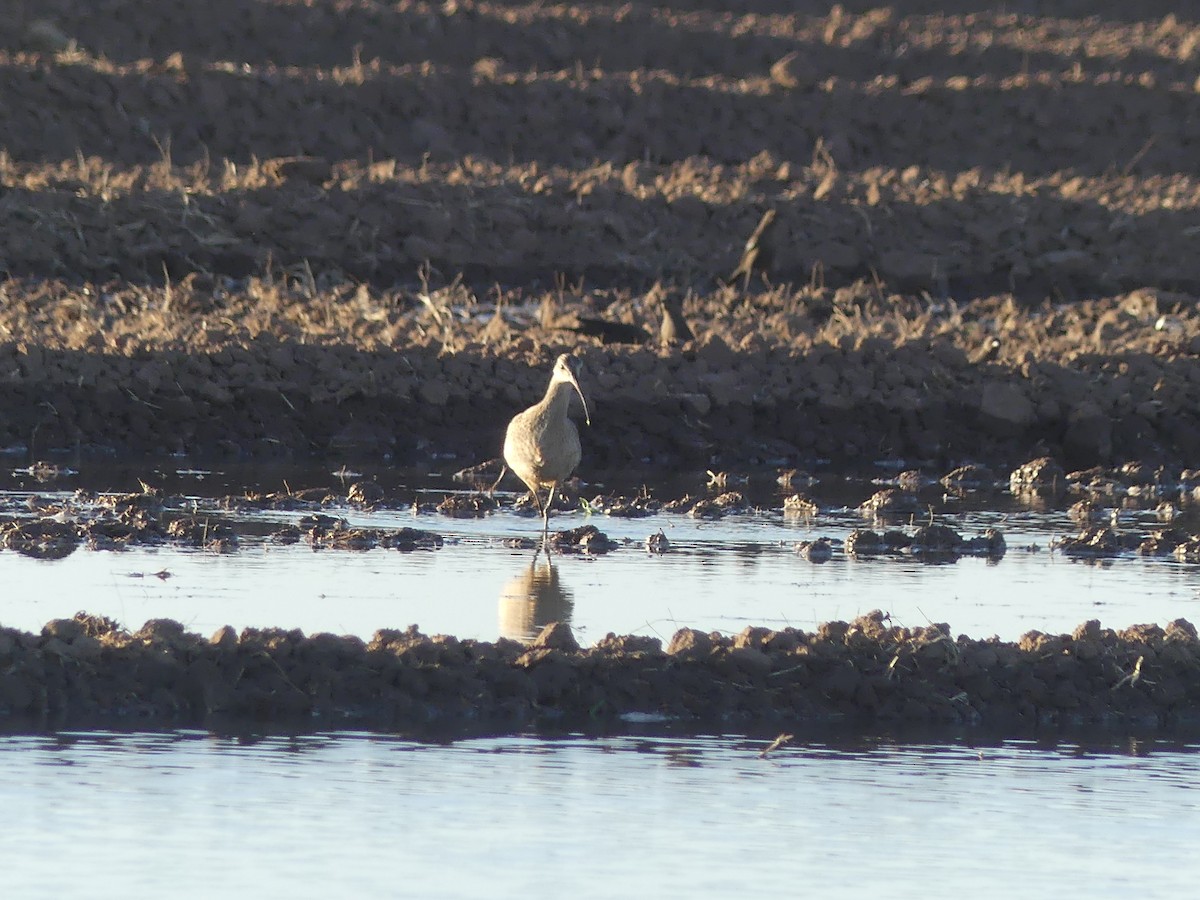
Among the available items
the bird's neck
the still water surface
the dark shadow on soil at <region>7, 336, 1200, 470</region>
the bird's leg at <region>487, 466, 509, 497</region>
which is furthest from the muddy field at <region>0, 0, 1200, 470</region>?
the still water surface

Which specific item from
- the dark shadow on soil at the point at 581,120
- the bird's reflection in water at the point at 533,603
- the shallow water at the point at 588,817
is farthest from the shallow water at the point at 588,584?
the dark shadow on soil at the point at 581,120

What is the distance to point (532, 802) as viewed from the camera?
7.27 m

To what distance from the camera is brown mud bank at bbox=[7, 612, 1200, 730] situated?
8.22 metres

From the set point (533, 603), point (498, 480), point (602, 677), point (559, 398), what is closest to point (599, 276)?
point (498, 480)

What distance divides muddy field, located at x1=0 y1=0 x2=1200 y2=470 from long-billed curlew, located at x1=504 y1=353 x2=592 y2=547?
14.0ft

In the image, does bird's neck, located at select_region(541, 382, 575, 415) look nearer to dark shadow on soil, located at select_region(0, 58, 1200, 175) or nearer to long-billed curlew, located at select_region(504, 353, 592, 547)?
long-billed curlew, located at select_region(504, 353, 592, 547)

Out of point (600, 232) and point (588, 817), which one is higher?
point (600, 232)

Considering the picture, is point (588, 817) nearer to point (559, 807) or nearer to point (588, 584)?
point (559, 807)

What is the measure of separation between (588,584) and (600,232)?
15750 mm

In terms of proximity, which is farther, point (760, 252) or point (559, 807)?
point (760, 252)

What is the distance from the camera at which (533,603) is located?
34.9 feet

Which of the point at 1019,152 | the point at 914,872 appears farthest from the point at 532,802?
the point at 1019,152

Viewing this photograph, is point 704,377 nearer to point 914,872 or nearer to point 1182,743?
point 1182,743

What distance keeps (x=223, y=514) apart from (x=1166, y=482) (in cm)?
754
